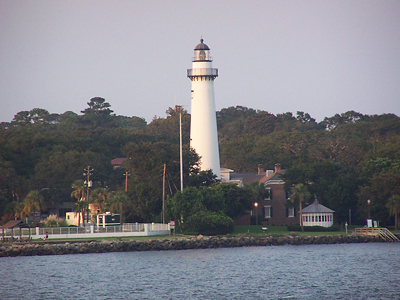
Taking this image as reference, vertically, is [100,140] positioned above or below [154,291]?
above

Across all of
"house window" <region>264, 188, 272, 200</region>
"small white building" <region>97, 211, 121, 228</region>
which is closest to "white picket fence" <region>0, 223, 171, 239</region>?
"small white building" <region>97, 211, 121, 228</region>

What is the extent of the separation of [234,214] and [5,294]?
30600 millimetres

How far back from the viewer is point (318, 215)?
67938 mm

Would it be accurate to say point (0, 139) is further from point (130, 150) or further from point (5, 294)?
point (5, 294)

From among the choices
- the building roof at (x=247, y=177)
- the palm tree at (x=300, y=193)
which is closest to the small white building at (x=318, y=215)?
the palm tree at (x=300, y=193)

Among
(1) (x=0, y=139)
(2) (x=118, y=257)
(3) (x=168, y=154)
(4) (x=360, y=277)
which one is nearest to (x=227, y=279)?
(4) (x=360, y=277)

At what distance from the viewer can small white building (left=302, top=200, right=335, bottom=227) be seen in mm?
67562

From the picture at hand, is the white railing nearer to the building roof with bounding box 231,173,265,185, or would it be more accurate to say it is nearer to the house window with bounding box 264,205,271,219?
the building roof with bounding box 231,173,265,185

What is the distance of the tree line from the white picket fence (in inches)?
91.6

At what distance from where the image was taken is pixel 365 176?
71562 millimetres

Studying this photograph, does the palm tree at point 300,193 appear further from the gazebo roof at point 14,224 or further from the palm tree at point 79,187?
the gazebo roof at point 14,224

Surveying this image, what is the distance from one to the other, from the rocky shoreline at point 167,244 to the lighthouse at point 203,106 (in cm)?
1069

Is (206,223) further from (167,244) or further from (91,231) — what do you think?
(91,231)

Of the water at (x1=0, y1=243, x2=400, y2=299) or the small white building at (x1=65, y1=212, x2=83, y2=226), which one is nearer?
the water at (x1=0, y1=243, x2=400, y2=299)
